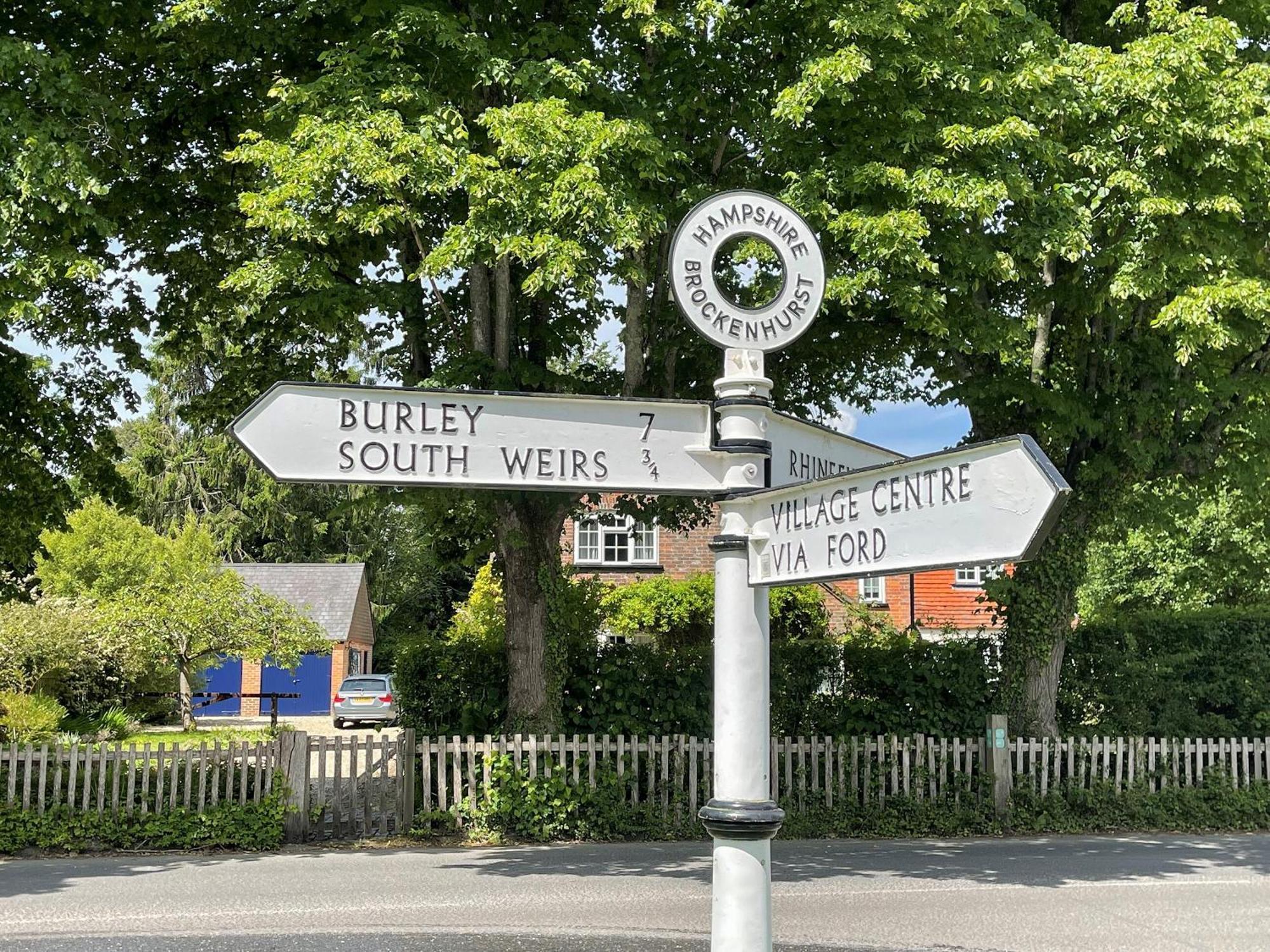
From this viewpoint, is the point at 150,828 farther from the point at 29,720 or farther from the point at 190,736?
the point at 190,736

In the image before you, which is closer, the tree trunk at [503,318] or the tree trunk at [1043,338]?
the tree trunk at [503,318]

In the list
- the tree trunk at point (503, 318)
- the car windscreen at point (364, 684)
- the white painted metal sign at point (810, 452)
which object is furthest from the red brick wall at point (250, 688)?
the white painted metal sign at point (810, 452)

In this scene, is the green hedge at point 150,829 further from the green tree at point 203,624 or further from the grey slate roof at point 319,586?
the grey slate roof at point 319,586

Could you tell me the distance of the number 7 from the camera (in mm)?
3252

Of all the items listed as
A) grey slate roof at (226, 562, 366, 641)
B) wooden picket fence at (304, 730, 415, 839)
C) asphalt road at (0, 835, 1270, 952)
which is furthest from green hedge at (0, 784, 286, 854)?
grey slate roof at (226, 562, 366, 641)

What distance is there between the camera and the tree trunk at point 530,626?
14.4 m

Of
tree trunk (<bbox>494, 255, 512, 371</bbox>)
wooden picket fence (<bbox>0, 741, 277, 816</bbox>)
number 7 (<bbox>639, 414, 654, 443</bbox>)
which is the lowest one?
wooden picket fence (<bbox>0, 741, 277, 816</bbox>)

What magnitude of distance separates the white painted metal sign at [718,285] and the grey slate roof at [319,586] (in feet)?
133

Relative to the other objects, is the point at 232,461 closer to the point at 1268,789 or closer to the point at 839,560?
the point at 1268,789

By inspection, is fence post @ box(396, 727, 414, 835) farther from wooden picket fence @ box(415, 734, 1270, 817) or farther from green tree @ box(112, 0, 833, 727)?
green tree @ box(112, 0, 833, 727)

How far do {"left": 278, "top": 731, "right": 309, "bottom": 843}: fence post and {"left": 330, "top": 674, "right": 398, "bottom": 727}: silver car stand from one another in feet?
70.1

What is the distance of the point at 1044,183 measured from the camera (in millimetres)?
12328

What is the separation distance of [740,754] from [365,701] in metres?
33.7

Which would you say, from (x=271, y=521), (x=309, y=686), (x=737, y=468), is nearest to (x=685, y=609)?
(x=309, y=686)
